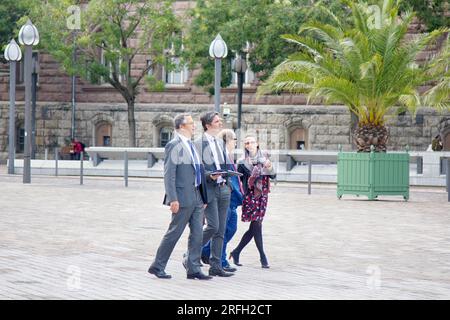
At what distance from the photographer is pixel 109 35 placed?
44250 millimetres

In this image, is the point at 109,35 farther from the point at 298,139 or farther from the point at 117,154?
the point at 298,139

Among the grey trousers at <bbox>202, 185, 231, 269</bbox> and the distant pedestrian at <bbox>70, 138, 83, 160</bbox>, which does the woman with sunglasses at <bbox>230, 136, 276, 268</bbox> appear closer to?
the grey trousers at <bbox>202, 185, 231, 269</bbox>

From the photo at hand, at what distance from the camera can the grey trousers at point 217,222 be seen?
40.6 feet

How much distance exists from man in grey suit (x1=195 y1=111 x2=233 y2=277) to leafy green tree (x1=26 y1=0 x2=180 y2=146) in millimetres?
31448

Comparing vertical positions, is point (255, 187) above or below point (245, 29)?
below

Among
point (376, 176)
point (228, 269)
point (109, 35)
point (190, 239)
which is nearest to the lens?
point (190, 239)

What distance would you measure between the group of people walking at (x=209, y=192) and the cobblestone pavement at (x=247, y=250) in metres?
0.28

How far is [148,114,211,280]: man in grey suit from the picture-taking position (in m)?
11.9

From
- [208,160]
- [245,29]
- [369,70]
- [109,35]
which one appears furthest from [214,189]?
[109,35]

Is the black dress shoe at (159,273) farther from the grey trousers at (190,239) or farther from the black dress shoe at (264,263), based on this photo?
the black dress shoe at (264,263)

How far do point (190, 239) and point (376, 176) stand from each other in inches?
590

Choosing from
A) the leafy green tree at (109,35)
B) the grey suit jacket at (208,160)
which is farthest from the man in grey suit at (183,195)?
the leafy green tree at (109,35)

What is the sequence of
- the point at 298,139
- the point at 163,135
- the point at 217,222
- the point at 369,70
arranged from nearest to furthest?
1. the point at 217,222
2. the point at 369,70
3. the point at 298,139
4. the point at 163,135
